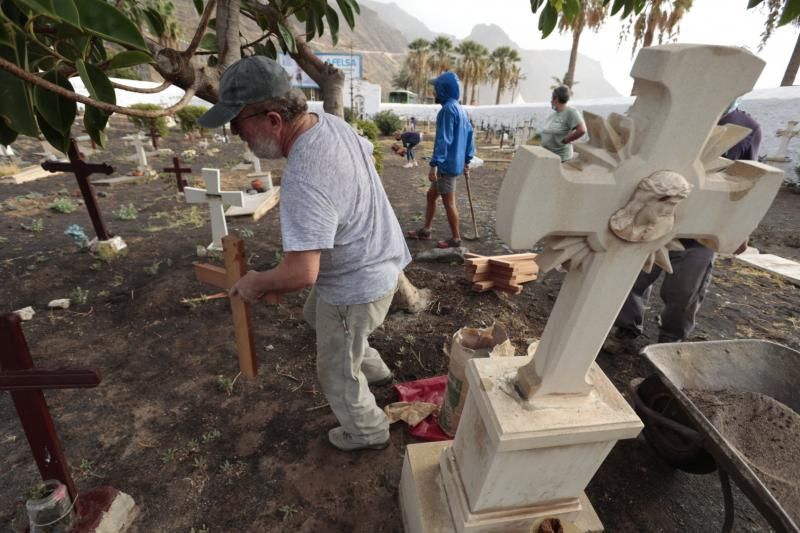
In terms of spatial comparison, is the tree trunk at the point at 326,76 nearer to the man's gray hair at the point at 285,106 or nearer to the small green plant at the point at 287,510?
the man's gray hair at the point at 285,106

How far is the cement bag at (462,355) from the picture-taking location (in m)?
2.12

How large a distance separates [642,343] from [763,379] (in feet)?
4.23

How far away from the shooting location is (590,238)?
1140mm

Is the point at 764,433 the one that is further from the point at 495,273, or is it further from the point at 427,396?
the point at 495,273

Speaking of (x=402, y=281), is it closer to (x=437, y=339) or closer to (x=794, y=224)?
(x=437, y=339)

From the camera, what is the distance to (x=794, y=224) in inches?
288

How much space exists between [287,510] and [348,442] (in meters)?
0.46

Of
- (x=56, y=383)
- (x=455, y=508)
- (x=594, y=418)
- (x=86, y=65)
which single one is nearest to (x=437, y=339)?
(x=455, y=508)

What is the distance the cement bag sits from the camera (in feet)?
6.95

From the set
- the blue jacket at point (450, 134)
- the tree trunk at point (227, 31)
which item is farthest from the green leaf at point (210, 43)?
the blue jacket at point (450, 134)

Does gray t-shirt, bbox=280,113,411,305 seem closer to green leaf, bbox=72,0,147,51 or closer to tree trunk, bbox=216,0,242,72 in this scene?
green leaf, bbox=72,0,147,51

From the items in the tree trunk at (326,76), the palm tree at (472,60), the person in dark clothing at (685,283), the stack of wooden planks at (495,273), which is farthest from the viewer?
the palm tree at (472,60)

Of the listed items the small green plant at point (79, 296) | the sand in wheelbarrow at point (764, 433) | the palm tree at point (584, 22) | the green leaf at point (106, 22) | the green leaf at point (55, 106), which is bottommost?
the small green plant at point (79, 296)

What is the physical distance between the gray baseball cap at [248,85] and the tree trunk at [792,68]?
19.3 meters
